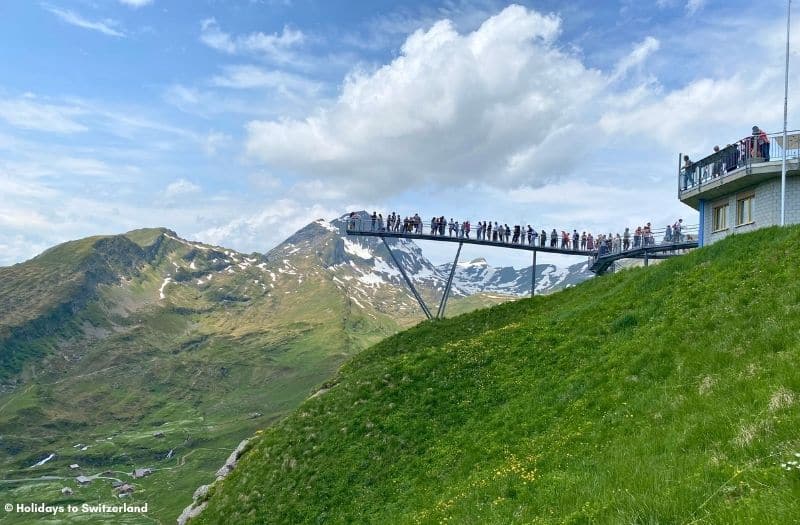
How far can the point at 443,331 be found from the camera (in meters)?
48.4

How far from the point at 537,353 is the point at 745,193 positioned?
79.7ft

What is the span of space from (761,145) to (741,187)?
4278mm

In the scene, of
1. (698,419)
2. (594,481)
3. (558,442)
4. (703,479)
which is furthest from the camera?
(558,442)

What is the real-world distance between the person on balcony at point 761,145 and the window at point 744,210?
390 cm

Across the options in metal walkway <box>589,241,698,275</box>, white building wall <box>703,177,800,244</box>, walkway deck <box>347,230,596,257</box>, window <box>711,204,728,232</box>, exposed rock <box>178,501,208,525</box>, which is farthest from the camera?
walkway deck <box>347,230,596,257</box>

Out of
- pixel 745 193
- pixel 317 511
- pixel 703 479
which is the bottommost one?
pixel 317 511

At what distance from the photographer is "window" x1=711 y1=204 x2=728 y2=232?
4447 centimetres

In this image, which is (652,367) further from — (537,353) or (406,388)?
(406,388)

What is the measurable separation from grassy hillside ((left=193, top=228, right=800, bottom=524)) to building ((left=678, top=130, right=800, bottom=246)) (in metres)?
10.6

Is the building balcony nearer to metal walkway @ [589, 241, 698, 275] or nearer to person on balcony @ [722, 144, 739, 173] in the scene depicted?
person on balcony @ [722, 144, 739, 173]

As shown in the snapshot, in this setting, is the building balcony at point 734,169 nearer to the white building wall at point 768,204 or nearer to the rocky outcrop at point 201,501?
the white building wall at point 768,204

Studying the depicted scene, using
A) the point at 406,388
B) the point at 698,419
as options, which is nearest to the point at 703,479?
the point at 698,419

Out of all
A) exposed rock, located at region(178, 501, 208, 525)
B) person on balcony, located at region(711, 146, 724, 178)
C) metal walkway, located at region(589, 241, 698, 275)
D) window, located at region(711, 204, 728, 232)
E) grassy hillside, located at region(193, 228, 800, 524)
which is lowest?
exposed rock, located at region(178, 501, 208, 525)

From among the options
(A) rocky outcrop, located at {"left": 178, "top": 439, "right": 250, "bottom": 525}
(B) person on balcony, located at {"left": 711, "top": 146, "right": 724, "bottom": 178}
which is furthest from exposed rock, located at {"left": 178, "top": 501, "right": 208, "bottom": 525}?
(B) person on balcony, located at {"left": 711, "top": 146, "right": 724, "bottom": 178}
